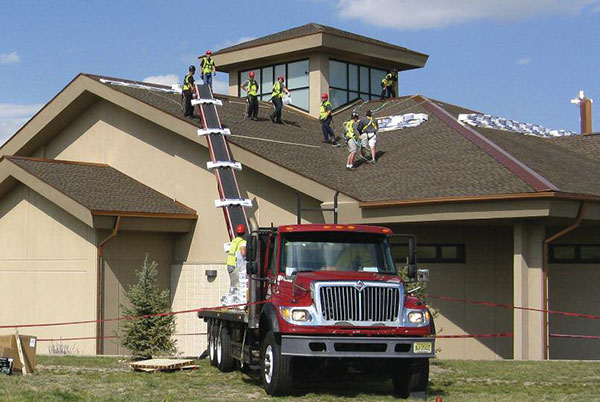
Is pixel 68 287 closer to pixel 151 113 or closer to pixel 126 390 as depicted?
pixel 151 113

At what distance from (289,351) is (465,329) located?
11.2m

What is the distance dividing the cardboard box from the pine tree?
508cm

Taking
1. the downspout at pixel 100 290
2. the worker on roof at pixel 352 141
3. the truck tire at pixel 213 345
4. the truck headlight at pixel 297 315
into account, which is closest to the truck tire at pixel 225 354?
the truck tire at pixel 213 345

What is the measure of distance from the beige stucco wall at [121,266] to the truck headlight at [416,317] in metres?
12.1

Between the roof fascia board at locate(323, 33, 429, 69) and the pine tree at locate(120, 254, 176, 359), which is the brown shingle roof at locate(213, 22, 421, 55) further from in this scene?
the pine tree at locate(120, 254, 176, 359)

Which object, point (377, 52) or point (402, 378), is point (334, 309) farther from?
point (377, 52)

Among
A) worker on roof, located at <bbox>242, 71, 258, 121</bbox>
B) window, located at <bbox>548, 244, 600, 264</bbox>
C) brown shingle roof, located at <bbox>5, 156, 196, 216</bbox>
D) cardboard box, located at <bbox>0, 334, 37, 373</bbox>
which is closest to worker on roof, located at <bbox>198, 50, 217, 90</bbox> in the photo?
worker on roof, located at <bbox>242, 71, 258, 121</bbox>

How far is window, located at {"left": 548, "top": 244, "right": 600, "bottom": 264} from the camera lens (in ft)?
79.0

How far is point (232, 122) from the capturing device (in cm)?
2830

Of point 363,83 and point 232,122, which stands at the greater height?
point 363,83

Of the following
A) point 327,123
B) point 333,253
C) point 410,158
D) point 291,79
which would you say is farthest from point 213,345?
point 291,79

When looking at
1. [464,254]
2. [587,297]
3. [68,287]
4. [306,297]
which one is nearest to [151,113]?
[68,287]

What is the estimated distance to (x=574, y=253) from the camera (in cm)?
2422

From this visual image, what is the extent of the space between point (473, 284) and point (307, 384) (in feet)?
30.5
